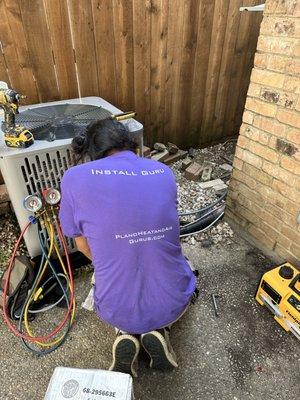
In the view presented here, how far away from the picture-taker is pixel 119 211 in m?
1.22

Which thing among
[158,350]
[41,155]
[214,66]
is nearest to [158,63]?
[214,66]

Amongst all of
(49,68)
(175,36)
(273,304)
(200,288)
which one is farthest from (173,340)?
(175,36)

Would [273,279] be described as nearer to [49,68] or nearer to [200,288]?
[200,288]

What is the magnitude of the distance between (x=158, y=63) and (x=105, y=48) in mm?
556

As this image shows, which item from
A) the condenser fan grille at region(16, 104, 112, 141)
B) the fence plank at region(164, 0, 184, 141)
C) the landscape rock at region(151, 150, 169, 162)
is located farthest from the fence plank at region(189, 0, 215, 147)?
the condenser fan grille at region(16, 104, 112, 141)

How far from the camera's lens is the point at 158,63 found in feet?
9.27

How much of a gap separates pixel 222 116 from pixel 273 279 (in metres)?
2.37

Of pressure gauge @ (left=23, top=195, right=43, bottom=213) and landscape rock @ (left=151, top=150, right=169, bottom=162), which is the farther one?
landscape rock @ (left=151, top=150, right=169, bottom=162)

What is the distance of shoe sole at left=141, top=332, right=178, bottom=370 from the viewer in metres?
1.42

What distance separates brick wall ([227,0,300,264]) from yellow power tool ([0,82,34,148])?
1.41 m

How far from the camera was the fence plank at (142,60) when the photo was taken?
250cm

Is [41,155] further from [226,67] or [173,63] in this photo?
[226,67]

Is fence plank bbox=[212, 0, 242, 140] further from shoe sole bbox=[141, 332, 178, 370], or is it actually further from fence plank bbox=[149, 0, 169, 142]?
shoe sole bbox=[141, 332, 178, 370]

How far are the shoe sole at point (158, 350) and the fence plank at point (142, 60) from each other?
7.09 feet
